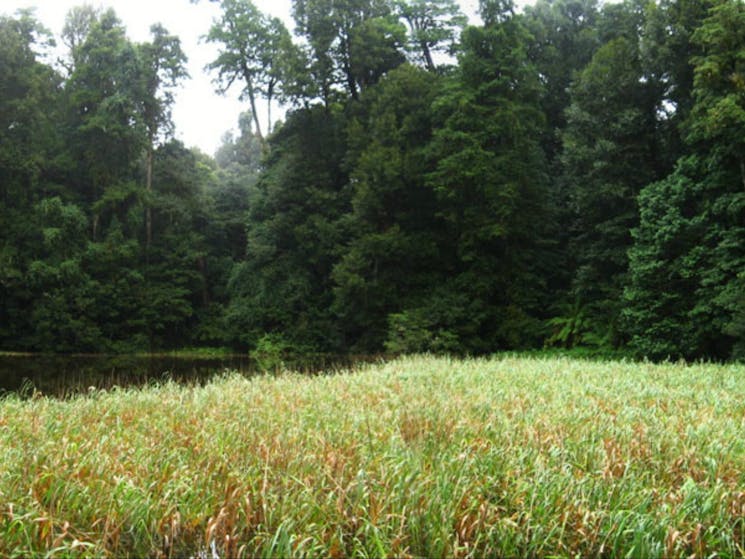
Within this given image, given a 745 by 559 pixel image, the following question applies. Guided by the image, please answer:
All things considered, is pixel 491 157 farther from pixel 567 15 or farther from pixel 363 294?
pixel 567 15

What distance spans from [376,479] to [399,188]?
18.6 metres

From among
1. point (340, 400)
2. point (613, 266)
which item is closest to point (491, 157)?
point (613, 266)

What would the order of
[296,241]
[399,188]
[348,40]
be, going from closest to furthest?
[399,188]
[296,241]
[348,40]

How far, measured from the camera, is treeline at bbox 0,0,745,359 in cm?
1577

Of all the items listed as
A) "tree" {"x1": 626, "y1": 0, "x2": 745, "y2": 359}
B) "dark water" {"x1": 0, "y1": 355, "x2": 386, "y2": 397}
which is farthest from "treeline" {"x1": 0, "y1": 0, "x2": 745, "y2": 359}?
"dark water" {"x1": 0, "y1": 355, "x2": 386, "y2": 397}

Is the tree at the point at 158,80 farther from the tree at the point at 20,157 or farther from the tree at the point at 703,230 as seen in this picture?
the tree at the point at 703,230

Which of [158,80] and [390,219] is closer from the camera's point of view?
[390,219]

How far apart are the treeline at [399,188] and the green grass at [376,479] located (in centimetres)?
1073

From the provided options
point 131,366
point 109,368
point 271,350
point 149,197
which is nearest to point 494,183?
point 271,350

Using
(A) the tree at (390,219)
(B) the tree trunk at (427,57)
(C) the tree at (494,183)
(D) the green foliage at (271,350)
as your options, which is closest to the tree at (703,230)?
(C) the tree at (494,183)

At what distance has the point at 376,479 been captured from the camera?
147 inches

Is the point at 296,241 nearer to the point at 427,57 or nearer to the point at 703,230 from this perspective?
the point at 427,57

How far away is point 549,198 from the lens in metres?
21.2

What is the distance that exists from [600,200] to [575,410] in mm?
14487
